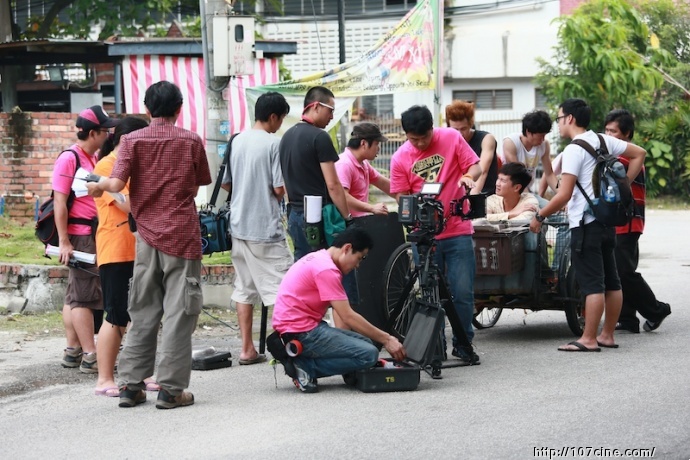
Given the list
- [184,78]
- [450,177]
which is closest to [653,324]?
[450,177]

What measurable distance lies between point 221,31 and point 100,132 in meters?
3.34

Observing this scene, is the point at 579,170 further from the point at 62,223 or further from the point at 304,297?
the point at 62,223

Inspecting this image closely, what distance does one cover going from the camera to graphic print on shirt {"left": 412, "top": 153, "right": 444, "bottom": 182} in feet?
27.0

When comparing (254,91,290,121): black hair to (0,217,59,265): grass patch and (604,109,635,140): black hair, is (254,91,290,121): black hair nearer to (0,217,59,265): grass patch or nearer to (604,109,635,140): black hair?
(604,109,635,140): black hair

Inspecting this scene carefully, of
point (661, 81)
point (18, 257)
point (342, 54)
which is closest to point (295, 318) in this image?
point (18, 257)

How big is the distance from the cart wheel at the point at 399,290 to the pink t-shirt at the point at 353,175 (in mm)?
445

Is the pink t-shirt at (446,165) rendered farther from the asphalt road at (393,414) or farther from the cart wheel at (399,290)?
the asphalt road at (393,414)

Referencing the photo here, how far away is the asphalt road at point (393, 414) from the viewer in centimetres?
571

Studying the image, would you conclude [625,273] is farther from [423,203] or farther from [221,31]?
[221,31]

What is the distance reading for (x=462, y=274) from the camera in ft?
26.6

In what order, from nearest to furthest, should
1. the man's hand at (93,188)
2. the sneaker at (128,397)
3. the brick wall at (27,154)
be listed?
the man's hand at (93,188), the sneaker at (128,397), the brick wall at (27,154)

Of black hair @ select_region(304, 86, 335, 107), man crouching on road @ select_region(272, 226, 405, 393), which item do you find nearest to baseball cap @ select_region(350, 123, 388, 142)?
black hair @ select_region(304, 86, 335, 107)

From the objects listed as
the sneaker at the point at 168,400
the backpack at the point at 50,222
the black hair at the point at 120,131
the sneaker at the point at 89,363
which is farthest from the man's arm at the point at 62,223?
the sneaker at the point at 168,400

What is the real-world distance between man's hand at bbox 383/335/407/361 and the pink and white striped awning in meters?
10.8
